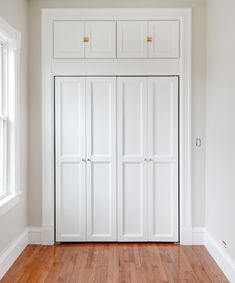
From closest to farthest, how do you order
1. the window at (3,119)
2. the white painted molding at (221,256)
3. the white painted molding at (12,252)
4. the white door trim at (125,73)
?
the white painted molding at (221,256) → the white painted molding at (12,252) → the window at (3,119) → the white door trim at (125,73)

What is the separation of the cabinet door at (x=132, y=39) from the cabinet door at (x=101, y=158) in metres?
0.35

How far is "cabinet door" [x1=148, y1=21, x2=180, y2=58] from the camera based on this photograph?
13.0 ft

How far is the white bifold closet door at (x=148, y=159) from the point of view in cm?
397

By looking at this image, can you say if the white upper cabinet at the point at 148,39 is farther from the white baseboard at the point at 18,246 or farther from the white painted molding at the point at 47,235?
the white baseboard at the point at 18,246

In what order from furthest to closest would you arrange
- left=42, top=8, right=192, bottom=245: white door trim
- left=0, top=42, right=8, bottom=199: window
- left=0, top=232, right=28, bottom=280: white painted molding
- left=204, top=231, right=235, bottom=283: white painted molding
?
1. left=42, top=8, right=192, bottom=245: white door trim
2. left=0, top=42, right=8, bottom=199: window
3. left=0, top=232, right=28, bottom=280: white painted molding
4. left=204, top=231, right=235, bottom=283: white painted molding

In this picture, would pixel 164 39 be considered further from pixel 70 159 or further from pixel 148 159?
pixel 70 159

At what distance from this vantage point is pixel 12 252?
136 inches

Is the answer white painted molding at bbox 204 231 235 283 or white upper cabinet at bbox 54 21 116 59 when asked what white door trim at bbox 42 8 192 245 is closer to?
white upper cabinet at bbox 54 21 116 59

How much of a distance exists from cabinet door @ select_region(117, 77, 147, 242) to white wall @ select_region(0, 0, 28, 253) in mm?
1046

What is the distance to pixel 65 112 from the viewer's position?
399cm

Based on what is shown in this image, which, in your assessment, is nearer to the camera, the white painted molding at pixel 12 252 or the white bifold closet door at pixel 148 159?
the white painted molding at pixel 12 252

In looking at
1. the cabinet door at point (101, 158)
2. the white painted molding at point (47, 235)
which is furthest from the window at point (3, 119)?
the cabinet door at point (101, 158)

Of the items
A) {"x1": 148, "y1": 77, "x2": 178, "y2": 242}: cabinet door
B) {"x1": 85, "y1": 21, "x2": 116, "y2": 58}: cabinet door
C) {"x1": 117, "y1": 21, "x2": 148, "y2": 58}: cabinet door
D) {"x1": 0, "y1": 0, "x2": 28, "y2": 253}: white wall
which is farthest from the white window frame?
{"x1": 148, "y1": 77, "x2": 178, "y2": 242}: cabinet door

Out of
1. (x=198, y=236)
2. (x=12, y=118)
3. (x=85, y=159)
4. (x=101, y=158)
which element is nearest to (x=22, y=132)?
(x=12, y=118)
